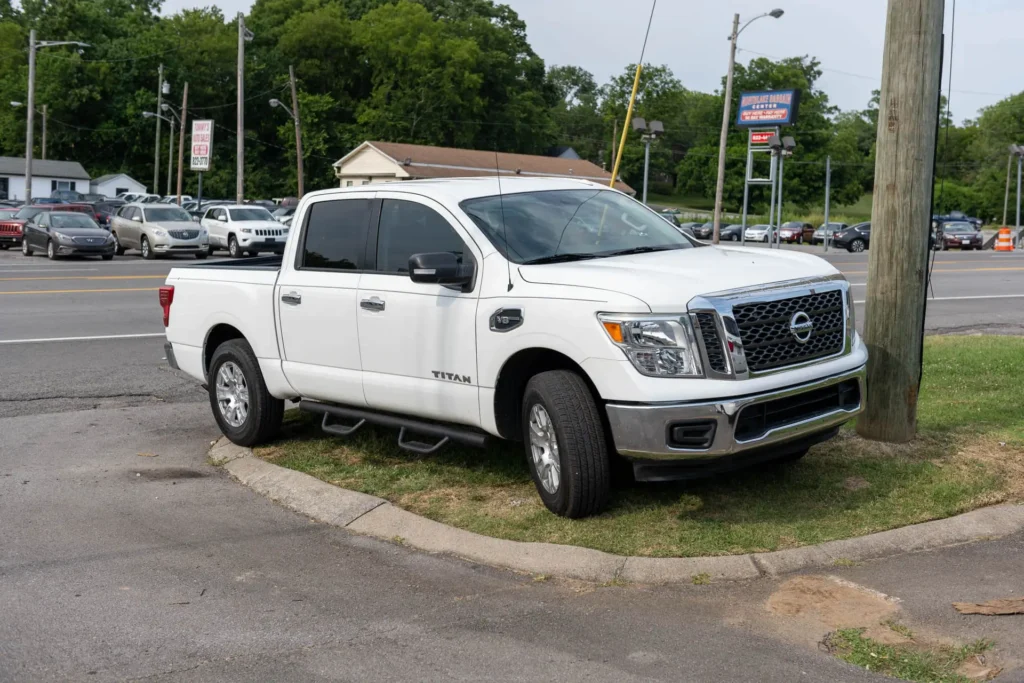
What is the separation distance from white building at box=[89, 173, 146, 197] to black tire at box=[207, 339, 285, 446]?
94.2m

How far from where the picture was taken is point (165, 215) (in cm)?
3588

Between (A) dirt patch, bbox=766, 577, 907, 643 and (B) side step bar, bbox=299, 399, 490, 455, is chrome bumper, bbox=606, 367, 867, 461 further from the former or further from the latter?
(B) side step bar, bbox=299, 399, 490, 455

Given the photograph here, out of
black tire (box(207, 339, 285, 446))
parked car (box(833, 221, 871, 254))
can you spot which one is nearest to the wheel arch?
black tire (box(207, 339, 285, 446))

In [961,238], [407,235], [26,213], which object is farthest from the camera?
[961,238]

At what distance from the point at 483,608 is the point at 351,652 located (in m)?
0.71

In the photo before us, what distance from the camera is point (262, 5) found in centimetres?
11319

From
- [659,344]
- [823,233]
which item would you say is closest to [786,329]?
[659,344]

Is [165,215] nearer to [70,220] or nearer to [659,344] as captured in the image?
[70,220]

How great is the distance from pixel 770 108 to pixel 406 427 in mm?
57601

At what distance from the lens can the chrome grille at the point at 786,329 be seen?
5.71 meters

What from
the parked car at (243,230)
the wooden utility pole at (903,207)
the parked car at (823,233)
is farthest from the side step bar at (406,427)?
the parked car at (823,233)

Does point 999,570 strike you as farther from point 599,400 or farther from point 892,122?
point 892,122

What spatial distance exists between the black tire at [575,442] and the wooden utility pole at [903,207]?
7.87 ft

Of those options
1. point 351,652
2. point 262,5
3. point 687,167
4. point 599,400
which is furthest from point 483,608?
point 687,167
